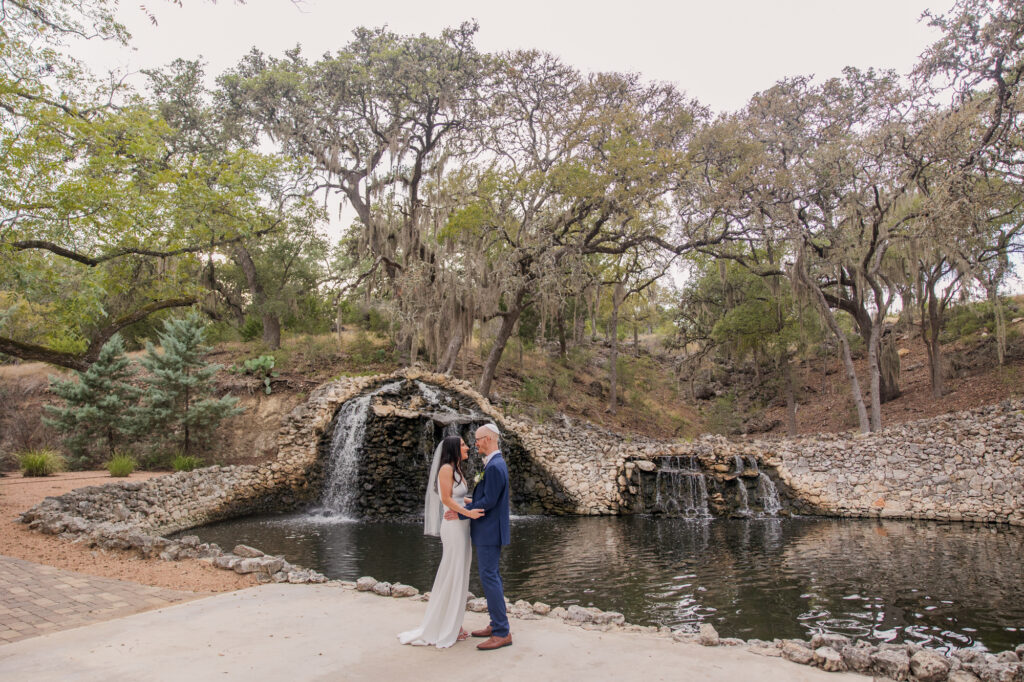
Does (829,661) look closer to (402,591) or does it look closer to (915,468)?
(402,591)

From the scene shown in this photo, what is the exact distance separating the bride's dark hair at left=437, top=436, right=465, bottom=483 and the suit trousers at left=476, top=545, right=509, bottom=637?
56cm

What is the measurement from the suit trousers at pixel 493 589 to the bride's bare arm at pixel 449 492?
245 millimetres

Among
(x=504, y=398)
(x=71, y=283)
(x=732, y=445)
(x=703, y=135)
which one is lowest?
(x=732, y=445)

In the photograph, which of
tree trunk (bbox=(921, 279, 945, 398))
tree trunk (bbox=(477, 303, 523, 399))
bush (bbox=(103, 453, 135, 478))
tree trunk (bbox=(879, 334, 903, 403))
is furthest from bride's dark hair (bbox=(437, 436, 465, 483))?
tree trunk (bbox=(879, 334, 903, 403))

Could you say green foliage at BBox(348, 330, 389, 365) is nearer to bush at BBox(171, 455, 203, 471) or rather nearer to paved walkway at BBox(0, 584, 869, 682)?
bush at BBox(171, 455, 203, 471)

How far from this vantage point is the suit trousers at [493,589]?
4.16 m

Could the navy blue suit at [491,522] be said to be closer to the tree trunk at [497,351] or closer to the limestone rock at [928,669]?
the limestone rock at [928,669]

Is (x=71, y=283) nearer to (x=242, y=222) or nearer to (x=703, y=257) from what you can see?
(x=242, y=222)

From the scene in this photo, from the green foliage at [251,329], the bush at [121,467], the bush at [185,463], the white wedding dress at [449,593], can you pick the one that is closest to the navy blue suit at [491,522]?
the white wedding dress at [449,593]

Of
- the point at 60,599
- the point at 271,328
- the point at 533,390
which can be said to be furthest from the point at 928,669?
the point at 271,328

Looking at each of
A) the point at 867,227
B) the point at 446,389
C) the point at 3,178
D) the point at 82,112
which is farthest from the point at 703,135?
the point at 3,178

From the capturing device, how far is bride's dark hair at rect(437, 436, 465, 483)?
445 centimetres

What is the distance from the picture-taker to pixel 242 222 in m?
12.0

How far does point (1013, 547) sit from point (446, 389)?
1196cm
